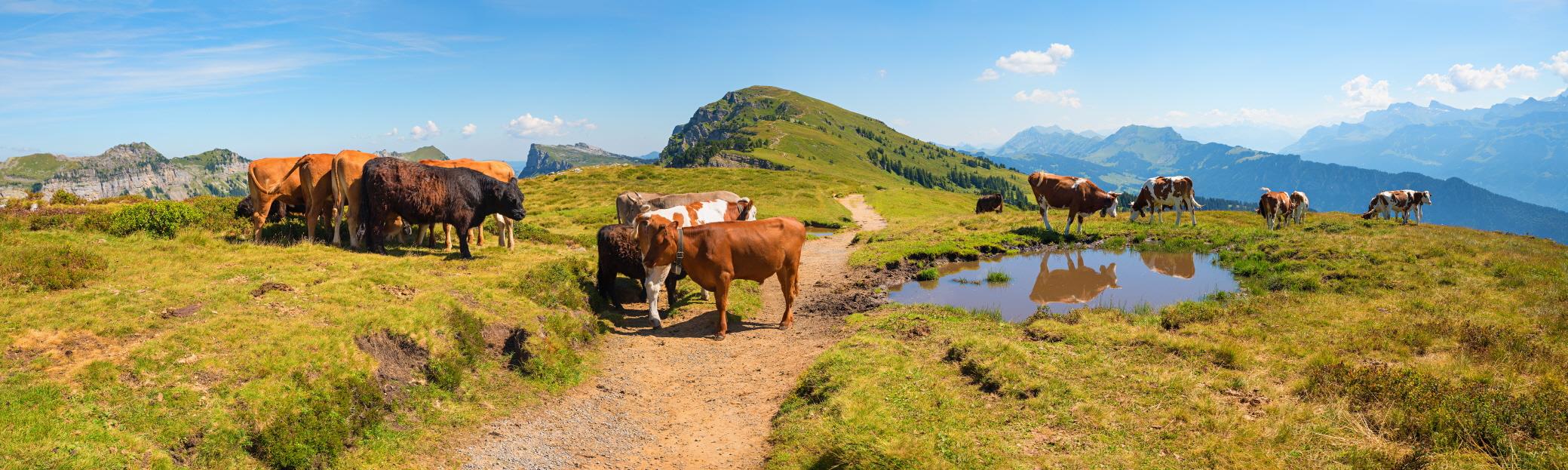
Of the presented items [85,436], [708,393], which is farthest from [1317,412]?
[85,436]

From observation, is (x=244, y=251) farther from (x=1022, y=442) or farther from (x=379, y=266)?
(x=1022, y=442)

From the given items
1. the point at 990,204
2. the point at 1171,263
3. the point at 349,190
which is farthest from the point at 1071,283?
the point at 990,204

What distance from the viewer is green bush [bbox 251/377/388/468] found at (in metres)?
7.10

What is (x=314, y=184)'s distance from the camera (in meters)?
16.5

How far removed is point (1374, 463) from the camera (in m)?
6.77

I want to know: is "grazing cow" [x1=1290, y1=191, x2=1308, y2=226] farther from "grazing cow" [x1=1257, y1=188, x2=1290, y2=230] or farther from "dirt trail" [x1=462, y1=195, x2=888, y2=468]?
"dirt trail" [x1=462, y1=195, x2=888, y2=468]

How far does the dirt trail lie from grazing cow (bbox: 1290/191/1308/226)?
35.9m

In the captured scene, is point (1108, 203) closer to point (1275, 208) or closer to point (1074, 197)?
point (1074, 197)

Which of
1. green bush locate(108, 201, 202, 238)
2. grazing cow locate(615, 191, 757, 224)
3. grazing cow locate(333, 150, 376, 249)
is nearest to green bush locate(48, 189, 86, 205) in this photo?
green bush locate(108, 201, 202, 238)

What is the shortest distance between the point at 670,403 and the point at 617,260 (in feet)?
18.7

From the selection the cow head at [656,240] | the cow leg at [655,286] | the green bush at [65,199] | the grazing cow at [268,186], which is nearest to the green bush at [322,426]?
the cow head at [656,240]

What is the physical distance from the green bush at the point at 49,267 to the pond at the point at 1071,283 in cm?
1561

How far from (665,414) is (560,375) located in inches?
86.0

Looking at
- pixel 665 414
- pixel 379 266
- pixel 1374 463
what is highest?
pixel 379 266
